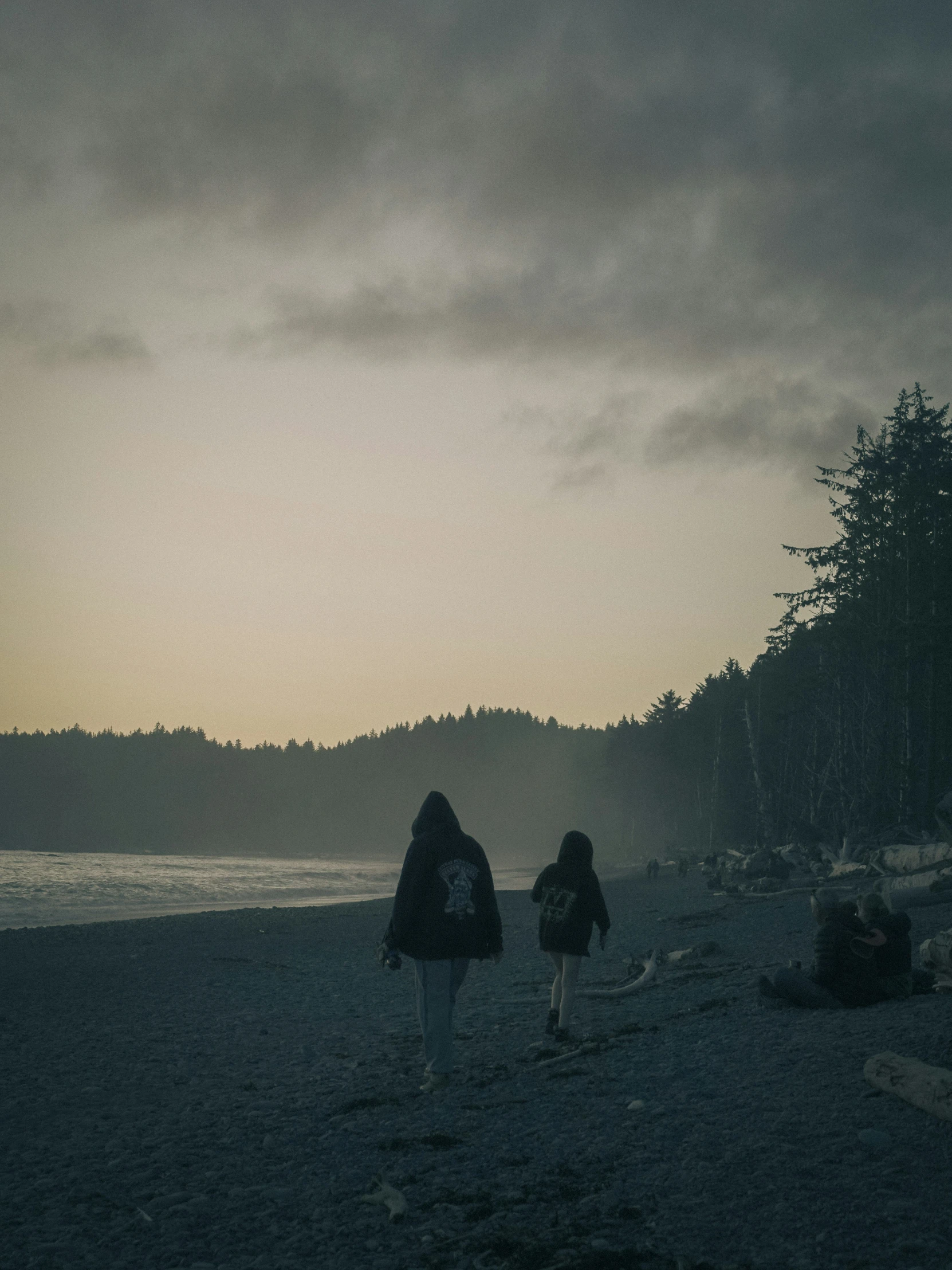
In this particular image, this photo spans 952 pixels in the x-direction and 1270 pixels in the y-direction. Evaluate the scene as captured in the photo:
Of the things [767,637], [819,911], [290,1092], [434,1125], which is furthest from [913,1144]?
[767,637]

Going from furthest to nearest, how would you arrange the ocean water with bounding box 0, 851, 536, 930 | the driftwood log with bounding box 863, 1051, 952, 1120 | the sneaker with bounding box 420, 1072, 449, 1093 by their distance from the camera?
the ocean water with bounding box 0, 851, 536, 930
the sneaker with bounding box 420, 1072, 449, 1093
the driftwood log with bounding box 863, 1051, 952, 1120

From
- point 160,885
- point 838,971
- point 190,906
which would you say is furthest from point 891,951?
point 160,885

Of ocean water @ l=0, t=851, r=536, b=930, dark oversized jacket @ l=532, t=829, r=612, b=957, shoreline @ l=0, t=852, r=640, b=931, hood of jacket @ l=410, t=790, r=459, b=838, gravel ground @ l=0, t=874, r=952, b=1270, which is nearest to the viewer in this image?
gravel ground @ l=0, t=874, r=952, b=1270

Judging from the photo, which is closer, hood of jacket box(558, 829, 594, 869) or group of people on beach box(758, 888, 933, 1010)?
group of people on beach box(758, 888, 933, 1010)

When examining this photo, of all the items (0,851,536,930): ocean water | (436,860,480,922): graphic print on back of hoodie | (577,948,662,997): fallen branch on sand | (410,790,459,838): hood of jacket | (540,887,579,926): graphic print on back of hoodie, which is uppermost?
(410,790,459,838): hood of jacket

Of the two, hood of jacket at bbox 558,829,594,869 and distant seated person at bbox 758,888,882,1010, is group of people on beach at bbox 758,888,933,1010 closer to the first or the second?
distant seated person at bbox 758,888,882,1010

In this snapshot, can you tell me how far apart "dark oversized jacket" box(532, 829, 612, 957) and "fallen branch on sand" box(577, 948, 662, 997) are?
2601 mm

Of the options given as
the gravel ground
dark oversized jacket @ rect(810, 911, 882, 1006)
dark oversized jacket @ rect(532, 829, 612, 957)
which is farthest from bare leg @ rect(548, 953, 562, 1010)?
dark oversized jacket @ rect(810, 911, 882, 1006)

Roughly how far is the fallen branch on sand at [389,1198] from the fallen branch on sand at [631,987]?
6482 millimetres

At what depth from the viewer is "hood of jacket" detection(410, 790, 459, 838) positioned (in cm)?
740

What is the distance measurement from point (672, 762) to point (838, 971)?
3068 inches

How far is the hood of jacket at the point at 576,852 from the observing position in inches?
345

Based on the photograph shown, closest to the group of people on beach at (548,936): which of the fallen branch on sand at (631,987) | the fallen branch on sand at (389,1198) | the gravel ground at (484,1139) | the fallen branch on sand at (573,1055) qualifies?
the gravel ground at (484,1139)

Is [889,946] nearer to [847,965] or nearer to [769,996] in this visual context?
[847,965]
